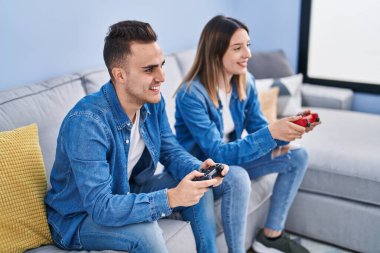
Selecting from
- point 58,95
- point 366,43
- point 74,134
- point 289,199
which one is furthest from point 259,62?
point 74,134

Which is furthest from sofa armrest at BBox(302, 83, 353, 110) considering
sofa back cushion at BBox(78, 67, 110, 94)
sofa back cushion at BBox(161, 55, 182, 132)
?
sofa back cushion at BBox(78, 67, 110, 94)

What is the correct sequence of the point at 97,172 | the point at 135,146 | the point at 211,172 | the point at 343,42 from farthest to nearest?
the point at 343,42 → the point at 135,146 → the point at 211,172 → the point at 97,172

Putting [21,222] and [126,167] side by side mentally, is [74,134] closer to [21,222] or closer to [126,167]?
Answer: [126,167]

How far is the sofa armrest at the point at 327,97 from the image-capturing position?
2773mm

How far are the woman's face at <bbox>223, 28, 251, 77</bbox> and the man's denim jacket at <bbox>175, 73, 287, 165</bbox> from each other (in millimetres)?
142

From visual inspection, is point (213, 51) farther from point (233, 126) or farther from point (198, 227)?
point (198, 227)

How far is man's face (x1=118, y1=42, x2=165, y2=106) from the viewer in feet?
4.56

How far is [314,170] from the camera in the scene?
2.05 m

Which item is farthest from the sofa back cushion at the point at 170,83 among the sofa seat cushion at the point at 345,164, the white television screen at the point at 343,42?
the white television screen at the point at 343,42

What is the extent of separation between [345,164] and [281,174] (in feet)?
1.05

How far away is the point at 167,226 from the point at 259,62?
5.23 feet

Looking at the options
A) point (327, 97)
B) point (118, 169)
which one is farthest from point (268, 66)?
point (118, 169)

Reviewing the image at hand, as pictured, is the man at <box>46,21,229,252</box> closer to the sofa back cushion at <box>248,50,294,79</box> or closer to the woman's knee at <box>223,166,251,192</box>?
the woman's knee at <box>223,166,251,192</box>

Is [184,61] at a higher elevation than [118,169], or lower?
higher
